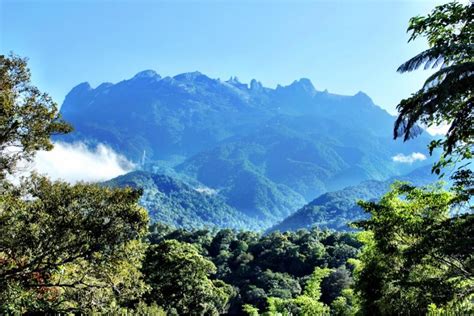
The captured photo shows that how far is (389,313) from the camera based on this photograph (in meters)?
16.9

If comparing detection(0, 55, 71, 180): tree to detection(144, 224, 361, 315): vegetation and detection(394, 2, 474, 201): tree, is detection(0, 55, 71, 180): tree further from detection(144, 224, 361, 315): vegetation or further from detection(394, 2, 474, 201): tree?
detection(144, 224, 361, 315): vegetation

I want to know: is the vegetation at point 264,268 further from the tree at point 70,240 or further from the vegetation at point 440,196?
the tree at point 70,240

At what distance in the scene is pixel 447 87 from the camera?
26.9ft

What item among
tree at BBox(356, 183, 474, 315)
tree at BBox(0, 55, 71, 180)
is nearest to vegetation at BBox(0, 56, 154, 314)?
tree at BBox(0, 55, 71, 180)

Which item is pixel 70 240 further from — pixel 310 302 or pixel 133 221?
pixel 310 302

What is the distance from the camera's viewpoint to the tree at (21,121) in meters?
13.2

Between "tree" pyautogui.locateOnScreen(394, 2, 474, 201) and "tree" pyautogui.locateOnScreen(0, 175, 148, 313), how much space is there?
8523 mm

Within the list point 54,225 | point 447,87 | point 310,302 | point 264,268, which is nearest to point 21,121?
point 54,225

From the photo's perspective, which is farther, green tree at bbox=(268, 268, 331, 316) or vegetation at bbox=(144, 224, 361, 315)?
vegetation at bbox=(144, 224, 361, 315)

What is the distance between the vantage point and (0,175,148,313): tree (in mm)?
13077

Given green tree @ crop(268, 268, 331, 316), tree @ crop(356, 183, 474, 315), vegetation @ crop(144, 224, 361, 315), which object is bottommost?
tree @ crop(356, 183, 474, 315)

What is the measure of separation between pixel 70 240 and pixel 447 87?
10.7 metres

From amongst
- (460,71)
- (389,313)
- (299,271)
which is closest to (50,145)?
(460,71)

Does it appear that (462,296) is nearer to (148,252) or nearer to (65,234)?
(65,234)
